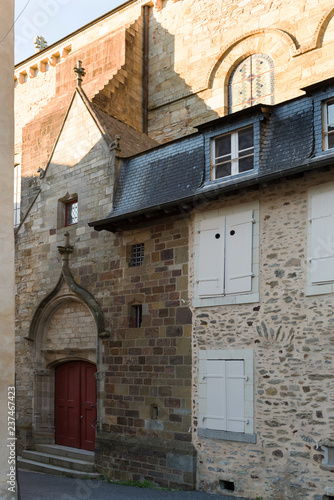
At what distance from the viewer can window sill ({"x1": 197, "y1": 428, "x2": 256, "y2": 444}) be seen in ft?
30.9

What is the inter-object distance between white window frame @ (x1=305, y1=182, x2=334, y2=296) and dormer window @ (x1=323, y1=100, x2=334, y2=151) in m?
0.60

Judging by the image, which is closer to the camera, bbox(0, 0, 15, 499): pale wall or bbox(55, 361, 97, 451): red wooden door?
bbox(0, 0, 15, 499): pale wall

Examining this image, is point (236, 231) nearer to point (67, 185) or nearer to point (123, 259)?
point (123, 259)

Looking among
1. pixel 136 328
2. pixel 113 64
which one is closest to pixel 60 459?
pixel 136 328

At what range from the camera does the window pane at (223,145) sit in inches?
415

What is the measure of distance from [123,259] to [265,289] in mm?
3442

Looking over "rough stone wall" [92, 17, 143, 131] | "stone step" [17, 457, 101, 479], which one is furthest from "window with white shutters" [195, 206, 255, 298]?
"rough stone wall" [92, 17, 143, 131]

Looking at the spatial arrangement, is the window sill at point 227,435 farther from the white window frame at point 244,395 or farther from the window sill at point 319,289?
the window sill at point 319,289

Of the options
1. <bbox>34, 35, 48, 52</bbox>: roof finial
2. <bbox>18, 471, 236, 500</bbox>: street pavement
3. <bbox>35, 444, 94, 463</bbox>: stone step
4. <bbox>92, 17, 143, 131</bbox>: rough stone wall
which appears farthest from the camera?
<bbox>34, 35, 48, 52</bbox>: roof finial

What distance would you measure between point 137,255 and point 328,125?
4545mm

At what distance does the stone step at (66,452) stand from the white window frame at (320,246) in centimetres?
597

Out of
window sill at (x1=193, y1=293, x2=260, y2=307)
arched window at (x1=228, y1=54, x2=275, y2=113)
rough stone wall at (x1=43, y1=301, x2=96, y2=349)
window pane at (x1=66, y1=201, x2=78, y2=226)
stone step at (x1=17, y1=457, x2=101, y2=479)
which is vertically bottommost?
stone step at (x1=17, y1=457, x2=101, y2=479)

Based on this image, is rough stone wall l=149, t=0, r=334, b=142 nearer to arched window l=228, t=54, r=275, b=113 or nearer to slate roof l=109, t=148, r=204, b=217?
arched window l=228, t=54, r=275, b=113

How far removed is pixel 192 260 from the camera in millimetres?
10781
